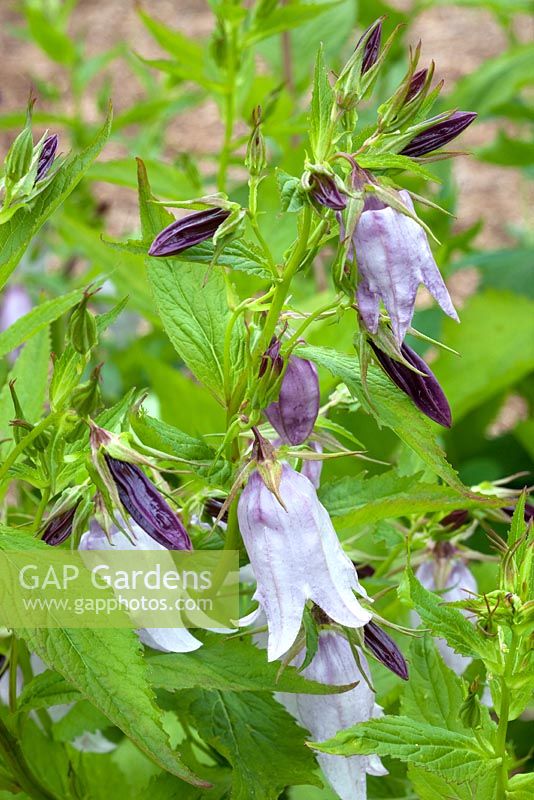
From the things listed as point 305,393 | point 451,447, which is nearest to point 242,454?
point 305,393

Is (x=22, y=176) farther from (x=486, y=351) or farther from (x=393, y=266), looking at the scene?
(x=486, y=351)

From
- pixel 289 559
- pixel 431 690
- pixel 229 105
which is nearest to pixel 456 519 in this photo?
pixel 431 690

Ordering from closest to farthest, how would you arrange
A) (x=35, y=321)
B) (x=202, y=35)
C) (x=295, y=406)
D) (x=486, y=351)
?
(x=295, y=406) → (x=35, y=321) → (x=486, y=351) → (x=202, y=35)

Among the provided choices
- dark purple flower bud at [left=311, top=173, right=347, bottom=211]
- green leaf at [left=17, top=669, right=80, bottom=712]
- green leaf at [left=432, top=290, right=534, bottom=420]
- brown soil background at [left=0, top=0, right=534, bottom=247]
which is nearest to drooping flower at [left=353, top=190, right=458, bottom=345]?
dark purple flower bud at [left=311, top=173, right=347, bottom=211]

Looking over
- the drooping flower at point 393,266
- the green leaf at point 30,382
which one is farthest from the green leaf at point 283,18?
the drooping flower at point 393,266

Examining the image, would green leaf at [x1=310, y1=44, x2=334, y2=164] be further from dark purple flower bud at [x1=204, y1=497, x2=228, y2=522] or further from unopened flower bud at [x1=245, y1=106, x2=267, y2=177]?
dark purple flower bud at [x1=204, y1=497, x2=228, y2=522]

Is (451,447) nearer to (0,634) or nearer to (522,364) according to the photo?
(522,364)
